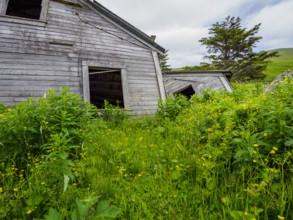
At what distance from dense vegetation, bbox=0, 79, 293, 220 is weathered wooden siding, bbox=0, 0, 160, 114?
323cm

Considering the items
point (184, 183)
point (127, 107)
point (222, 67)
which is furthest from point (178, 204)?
point (222, 67)

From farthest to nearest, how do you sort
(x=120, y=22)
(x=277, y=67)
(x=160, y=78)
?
(x=277, y=67), (x=160, y=78), (x=120, y=22)

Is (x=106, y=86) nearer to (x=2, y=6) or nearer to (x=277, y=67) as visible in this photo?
(x=2, y=6)

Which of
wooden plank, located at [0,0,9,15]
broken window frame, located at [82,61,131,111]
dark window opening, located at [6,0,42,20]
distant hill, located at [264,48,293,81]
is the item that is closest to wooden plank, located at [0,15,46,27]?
wooden plank, located at [0,0,9,15]

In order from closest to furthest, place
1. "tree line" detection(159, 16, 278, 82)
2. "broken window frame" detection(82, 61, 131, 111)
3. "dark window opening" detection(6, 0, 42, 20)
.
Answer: "broken window frame" detection(82, 61, 131, 111), "dark window opening" detection(6, 0, 42, 20), "tree line" detection(159, 16, 278, 82)

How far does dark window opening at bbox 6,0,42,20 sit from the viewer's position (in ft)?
28.8

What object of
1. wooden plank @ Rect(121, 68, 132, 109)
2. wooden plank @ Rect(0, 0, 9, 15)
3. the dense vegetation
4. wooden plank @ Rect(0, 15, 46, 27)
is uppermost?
wooden plank @ Rect(0, 0, 9, 15)

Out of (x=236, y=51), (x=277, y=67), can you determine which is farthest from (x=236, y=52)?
(x=277, y=67)

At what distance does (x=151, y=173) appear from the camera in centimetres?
237

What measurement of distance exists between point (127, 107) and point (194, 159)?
4.61 m

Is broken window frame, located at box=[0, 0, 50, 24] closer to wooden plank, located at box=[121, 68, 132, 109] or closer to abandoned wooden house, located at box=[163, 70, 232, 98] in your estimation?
wooden plank, located at box=[121, 68, 132, 109]

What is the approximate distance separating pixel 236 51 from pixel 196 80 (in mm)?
22274

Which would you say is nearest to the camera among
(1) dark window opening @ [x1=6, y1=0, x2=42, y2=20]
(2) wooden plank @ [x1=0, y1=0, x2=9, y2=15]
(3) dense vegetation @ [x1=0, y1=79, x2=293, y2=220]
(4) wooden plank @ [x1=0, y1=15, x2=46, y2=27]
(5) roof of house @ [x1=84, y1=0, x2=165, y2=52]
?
(3) dense vegetation @ [x1=0, y1=79, x2=293, y2=220]

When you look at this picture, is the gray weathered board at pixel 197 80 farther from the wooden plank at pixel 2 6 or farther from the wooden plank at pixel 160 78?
the wooden plank at pixel 2 6
